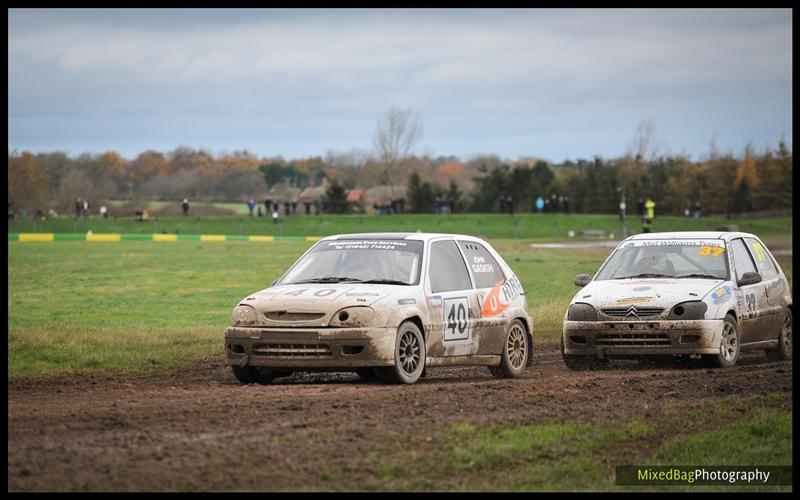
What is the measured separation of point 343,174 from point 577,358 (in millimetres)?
152485

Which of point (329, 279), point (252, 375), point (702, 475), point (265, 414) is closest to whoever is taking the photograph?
point (702, 475)

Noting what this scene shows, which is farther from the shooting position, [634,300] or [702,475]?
[634,300]

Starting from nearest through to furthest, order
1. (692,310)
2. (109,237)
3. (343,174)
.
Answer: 1. (692,310)
2. (109,237)
3. (343,174)

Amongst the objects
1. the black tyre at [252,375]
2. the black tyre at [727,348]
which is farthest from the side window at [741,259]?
the black tyre at [252,375]

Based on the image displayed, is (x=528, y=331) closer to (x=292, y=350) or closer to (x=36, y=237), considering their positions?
(x=292, y=350)

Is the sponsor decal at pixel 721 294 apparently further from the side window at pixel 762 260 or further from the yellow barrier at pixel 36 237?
the yellow barrier at pixel 36 237

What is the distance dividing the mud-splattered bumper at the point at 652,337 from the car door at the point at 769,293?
4.95ft

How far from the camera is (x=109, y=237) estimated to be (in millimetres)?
66750

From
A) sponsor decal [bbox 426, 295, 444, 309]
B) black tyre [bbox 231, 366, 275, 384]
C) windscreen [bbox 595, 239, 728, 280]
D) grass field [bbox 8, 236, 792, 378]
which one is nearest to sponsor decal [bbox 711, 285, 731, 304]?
windscreen [bbox 595, 239, 728, 280]

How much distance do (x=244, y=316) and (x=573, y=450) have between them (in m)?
4.72

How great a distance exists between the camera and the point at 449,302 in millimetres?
14008

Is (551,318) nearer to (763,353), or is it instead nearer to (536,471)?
(763,353)

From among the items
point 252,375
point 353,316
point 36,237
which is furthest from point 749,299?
point 36,237

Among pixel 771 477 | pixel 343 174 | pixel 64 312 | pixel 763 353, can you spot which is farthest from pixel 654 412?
pixel 343 174
